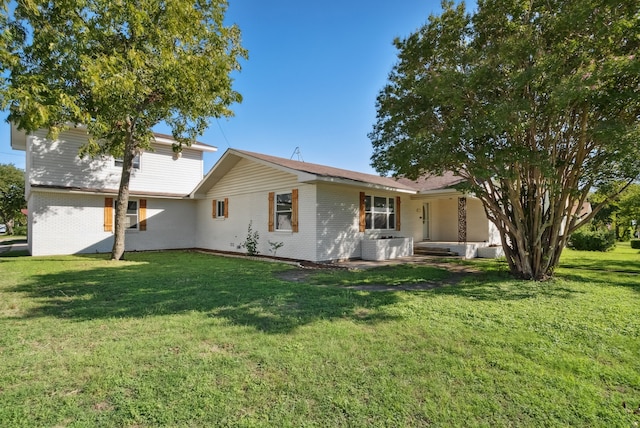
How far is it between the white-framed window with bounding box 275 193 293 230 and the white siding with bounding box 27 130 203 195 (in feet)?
23.4

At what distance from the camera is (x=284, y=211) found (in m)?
13.0

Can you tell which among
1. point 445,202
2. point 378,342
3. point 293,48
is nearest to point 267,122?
point 293,48

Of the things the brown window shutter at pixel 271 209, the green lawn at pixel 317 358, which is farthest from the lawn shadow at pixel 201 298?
the brown window shutter at pixel 271 209

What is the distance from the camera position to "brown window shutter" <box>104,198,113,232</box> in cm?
1534

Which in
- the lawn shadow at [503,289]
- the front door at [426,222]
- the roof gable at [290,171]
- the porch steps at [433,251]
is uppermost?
the roof gable at [290,171]

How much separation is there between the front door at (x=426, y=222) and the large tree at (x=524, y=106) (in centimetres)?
830

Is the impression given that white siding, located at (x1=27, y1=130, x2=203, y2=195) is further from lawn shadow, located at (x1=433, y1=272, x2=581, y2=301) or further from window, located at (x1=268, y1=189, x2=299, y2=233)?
lawn shadow, located at (x1=433, y1=272, x2=581, y2=301)

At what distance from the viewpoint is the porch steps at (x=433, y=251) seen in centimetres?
1420

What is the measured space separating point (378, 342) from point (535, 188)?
6.83m

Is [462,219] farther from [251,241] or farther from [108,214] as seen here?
[108,214]

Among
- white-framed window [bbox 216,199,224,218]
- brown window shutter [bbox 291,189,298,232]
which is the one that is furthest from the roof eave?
white-framed window [bbox 216,199,224,218]

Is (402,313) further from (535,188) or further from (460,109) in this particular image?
(535,188)

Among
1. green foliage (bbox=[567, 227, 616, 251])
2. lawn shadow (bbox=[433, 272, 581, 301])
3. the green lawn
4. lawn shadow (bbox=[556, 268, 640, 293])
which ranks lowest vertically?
the green lawn

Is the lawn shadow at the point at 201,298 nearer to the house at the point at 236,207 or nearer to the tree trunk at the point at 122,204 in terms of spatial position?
the tree trunk at the point at 122,204
